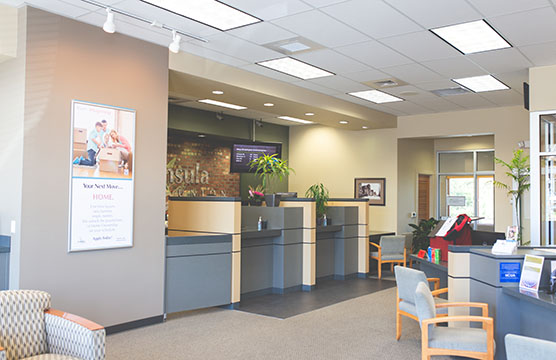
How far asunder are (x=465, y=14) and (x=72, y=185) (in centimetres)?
418

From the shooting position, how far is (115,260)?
5191mm

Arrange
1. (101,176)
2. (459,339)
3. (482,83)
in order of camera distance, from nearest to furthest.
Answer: (459,339)
(101,176)
(482,83)

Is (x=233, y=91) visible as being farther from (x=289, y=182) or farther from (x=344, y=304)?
(x=289, y=182)

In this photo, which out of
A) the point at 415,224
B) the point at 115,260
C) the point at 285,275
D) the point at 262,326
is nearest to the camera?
the point at 115,260

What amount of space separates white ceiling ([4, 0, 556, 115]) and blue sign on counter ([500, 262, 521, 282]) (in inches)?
92.8

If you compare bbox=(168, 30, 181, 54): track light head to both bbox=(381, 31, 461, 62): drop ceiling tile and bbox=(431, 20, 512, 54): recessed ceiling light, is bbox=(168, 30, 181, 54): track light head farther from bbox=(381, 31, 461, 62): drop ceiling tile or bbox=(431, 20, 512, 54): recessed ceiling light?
bbox=(431, 20, 512, 54): recessed ceiling light

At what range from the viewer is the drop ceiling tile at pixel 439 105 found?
29.4 feet

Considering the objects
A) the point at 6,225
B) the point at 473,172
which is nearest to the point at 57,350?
the point at 6,225

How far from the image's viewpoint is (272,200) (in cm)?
764

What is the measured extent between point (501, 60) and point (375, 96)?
2.63 m

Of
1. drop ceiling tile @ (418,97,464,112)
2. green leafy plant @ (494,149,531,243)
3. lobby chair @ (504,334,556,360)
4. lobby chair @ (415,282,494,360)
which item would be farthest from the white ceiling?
lobby chair @ (504,334,556,360)

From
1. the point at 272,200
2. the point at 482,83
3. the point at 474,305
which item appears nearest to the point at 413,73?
the point at 482,83

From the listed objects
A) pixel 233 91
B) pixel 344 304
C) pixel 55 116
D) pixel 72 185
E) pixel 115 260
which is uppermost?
pixel 233 91

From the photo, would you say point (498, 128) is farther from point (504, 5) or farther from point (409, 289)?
point (409, 289)
